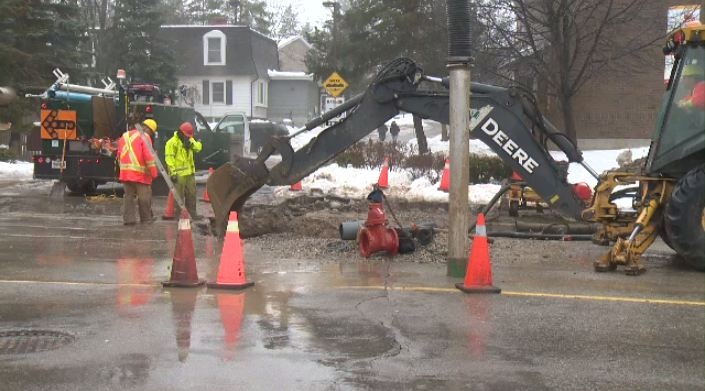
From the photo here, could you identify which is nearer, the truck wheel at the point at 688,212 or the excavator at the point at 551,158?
the truck wheel at the point at 688,212

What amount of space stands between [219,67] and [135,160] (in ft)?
131

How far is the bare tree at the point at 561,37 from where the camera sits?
20.6 metres

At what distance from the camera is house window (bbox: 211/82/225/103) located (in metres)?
52.4

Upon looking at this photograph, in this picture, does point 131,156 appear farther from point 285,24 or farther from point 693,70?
point 285,24

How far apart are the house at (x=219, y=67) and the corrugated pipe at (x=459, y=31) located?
43.9 meters

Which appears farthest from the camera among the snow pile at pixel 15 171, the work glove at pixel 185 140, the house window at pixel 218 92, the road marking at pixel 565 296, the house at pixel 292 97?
the house at pixel 292 97

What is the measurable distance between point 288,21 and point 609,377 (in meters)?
84.8

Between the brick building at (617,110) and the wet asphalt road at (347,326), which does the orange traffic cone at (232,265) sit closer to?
the wet asphalt road at (347,326)

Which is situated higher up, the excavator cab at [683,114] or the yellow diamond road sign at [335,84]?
the yellow diamond road sign at [335,84]

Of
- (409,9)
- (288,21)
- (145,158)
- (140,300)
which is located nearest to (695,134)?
(140,300)

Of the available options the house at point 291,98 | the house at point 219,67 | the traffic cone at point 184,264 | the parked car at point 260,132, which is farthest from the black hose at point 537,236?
the house at point 291,98

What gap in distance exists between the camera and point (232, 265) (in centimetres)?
814

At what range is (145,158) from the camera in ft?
43.4

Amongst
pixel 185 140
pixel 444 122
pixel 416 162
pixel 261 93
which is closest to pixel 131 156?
pixel 185 140
